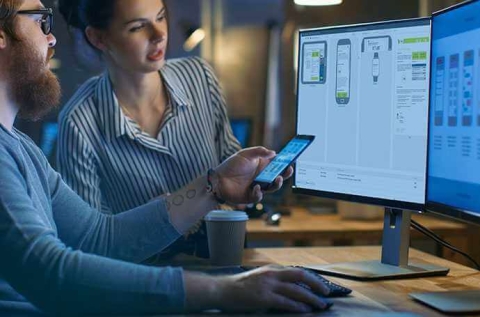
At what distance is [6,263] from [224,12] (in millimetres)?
6438

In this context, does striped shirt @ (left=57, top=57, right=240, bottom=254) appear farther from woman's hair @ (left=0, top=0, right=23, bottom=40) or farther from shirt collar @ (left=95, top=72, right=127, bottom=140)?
woman's hair @ (left=0, top=0, right=23, bottom=40)

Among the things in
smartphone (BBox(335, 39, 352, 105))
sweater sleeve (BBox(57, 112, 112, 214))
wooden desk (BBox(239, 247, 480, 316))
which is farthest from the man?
sweater sleeve (BBox(57, 112, 112, 214))

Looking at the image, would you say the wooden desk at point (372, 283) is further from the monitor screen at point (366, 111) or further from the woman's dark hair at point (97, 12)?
the woman's dark hair at point (97, 12)

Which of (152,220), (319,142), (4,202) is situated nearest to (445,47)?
(319,142)

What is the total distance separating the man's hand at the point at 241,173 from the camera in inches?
77.4

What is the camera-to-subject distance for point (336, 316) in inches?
57.6

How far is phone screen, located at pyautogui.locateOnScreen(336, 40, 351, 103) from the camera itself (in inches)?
75.6

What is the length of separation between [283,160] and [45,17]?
591 mm

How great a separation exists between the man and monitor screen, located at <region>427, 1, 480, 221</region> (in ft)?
1.12

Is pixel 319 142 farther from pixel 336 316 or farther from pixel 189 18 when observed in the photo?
pixel 189 18

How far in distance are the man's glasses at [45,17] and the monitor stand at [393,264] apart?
0.81 metres

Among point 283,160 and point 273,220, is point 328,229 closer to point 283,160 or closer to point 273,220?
point 273,220

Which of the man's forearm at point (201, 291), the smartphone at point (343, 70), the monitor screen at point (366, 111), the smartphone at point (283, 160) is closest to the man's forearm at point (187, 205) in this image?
the smartphone at point (283, 160)

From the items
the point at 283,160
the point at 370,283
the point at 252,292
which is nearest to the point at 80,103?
the point at 283,160
